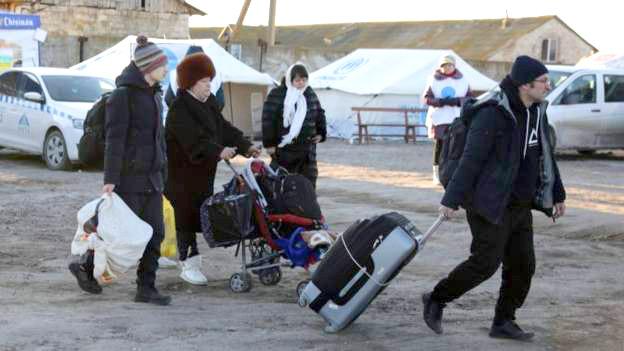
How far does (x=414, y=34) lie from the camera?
66250mm

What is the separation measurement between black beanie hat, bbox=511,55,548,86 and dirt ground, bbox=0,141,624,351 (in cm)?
151

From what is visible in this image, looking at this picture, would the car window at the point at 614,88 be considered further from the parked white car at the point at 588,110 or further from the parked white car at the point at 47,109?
the parked white car at the point at 47,109

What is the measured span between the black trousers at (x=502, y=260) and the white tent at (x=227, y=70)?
17.4 meters

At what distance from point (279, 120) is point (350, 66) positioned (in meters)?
20.4

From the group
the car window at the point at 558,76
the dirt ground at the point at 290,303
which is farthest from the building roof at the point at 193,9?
the dirt ground at the point at 290,303

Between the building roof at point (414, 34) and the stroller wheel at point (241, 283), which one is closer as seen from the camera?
the stroller wheel at point (241, 283)

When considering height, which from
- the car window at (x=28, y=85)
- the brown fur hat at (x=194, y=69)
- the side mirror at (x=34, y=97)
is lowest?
the side mirror at (x=34, y=97)

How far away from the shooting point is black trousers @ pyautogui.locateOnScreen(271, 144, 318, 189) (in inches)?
372

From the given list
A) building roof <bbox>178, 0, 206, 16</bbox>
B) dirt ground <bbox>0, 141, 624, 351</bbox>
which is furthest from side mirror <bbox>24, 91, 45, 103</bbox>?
building roof <bbox>178, 0, 206, 16</bbox>

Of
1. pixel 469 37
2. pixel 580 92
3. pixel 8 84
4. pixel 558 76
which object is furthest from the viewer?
pixel 469 37

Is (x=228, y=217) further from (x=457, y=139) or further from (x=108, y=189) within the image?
(x=457, y=139)

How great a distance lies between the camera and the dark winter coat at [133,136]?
23.4ft

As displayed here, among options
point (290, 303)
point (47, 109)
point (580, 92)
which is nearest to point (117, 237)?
point (290, 303)

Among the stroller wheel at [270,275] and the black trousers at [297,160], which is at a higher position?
the black trousers at [297,160]
